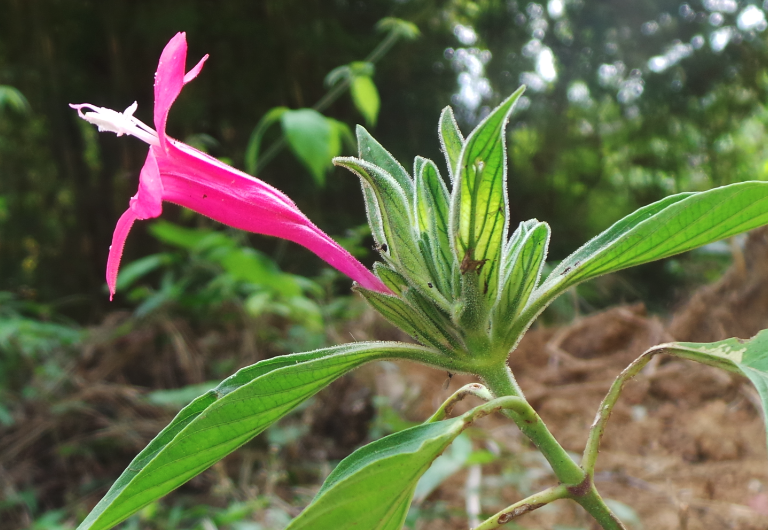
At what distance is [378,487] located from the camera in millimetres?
253

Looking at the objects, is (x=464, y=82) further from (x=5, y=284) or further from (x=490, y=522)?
(x=490, y=522)

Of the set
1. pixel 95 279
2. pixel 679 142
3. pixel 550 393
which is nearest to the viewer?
pixel 550 393

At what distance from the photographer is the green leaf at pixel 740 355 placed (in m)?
0.26

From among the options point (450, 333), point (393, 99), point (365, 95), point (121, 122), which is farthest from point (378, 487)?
point (393, 99)

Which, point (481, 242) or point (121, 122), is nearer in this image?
point (481, 242)

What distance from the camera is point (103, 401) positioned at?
5.49ft

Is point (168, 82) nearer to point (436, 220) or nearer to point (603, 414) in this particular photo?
point (436, 220)

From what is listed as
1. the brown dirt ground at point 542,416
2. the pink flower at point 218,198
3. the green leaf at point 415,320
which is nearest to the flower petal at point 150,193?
the pink flower at point 218,198

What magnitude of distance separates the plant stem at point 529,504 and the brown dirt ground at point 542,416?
590mm

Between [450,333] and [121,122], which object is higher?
[121,122]

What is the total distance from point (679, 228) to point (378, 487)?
0.67 ft

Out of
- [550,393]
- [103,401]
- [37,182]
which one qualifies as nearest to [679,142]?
[550,393]

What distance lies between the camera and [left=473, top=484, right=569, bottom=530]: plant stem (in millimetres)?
296

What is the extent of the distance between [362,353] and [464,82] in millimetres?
3119
